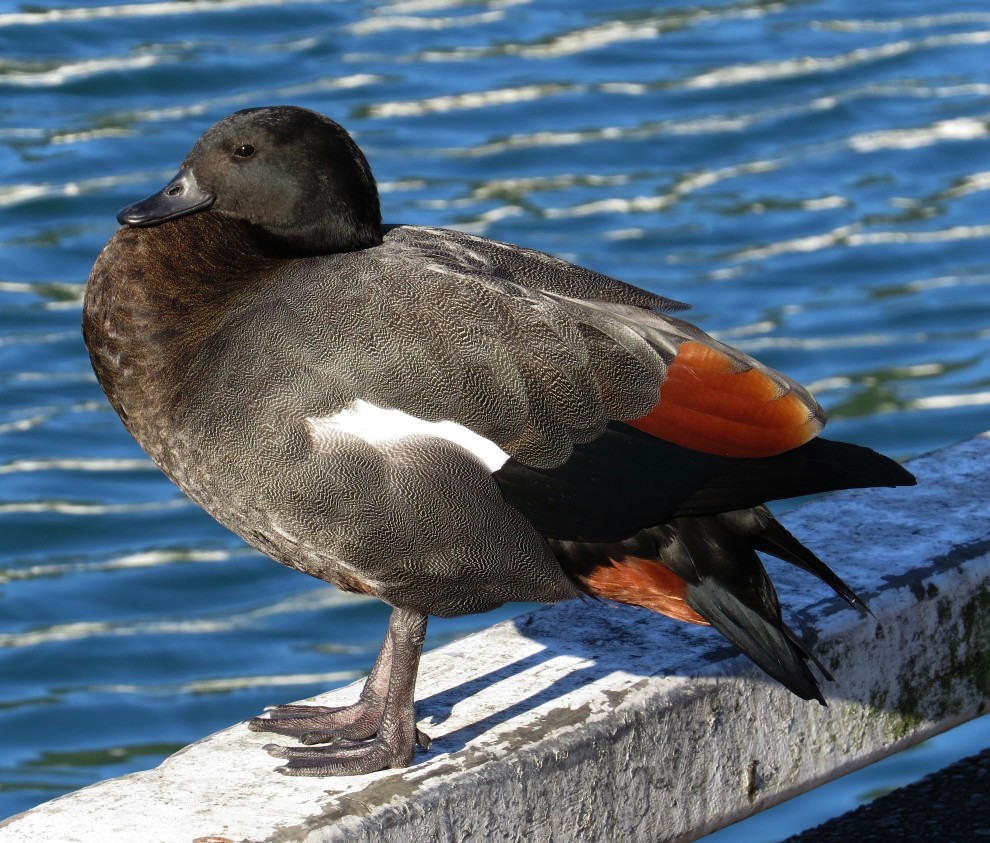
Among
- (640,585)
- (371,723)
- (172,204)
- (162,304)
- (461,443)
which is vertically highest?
(172,204)

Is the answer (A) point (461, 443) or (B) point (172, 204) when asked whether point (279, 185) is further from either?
(A) point (461, 443)

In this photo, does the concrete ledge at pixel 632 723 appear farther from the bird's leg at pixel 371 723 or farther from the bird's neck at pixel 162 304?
the bird's neck at pixel 162 304

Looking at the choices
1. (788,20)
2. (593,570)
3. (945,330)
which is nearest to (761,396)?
(593,570)

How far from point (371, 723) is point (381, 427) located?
2.18ft

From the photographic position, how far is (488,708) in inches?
133

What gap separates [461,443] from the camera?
10.3 ft

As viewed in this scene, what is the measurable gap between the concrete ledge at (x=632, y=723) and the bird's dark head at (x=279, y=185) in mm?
921

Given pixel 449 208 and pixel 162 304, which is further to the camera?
pixel 449 208

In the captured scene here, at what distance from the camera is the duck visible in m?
3.13

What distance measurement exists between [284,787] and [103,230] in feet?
18.9

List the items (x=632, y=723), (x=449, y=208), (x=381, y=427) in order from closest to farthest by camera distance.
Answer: (x=381, y=427), (x=632, y=723), (x=449, y=208)

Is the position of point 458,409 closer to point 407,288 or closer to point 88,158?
point 407,288

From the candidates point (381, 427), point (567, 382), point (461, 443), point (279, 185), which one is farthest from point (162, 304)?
point (567, 382)

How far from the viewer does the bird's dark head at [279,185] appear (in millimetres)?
3379
